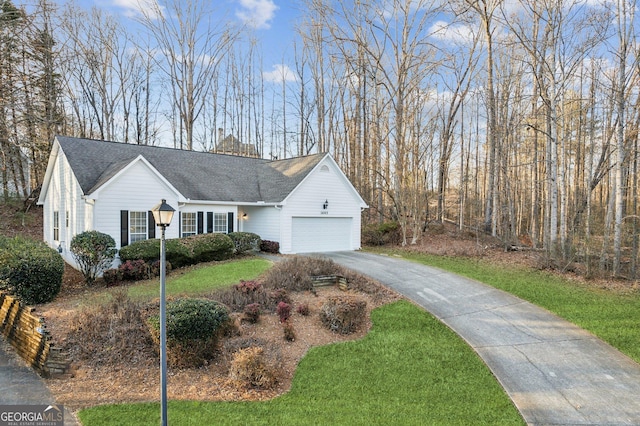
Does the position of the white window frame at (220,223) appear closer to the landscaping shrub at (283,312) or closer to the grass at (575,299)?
the landscaping shrub at (283,312)

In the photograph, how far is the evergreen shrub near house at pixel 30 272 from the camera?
9047 mm

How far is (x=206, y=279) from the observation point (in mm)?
11594

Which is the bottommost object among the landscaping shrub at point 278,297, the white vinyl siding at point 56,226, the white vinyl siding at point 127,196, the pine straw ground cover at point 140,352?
the pine straw ground cover at point 140,352

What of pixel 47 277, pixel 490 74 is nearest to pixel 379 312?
pixel 47 277

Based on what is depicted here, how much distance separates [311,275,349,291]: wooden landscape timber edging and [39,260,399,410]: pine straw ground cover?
1545 mm

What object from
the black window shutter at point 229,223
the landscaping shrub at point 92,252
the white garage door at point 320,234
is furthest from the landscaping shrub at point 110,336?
the white garage door at point 320,234

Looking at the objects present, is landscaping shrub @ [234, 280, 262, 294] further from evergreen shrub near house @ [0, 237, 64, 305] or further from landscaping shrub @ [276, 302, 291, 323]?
evergreen shrub near house @ [0, 237, 64, 305]

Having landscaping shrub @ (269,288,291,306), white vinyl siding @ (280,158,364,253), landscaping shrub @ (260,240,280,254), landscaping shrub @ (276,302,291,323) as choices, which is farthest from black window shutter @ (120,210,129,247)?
landscaping shrub @ (276,302,291,323)

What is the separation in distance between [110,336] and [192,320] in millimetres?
1888

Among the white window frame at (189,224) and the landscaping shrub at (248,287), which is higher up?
the white window frame at (189,224)

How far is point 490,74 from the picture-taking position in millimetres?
18578

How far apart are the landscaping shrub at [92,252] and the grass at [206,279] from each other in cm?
170

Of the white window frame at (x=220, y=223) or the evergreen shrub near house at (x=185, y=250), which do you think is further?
the white window frame at (x=220, y=223)

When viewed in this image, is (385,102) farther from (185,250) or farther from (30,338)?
(30,338)
